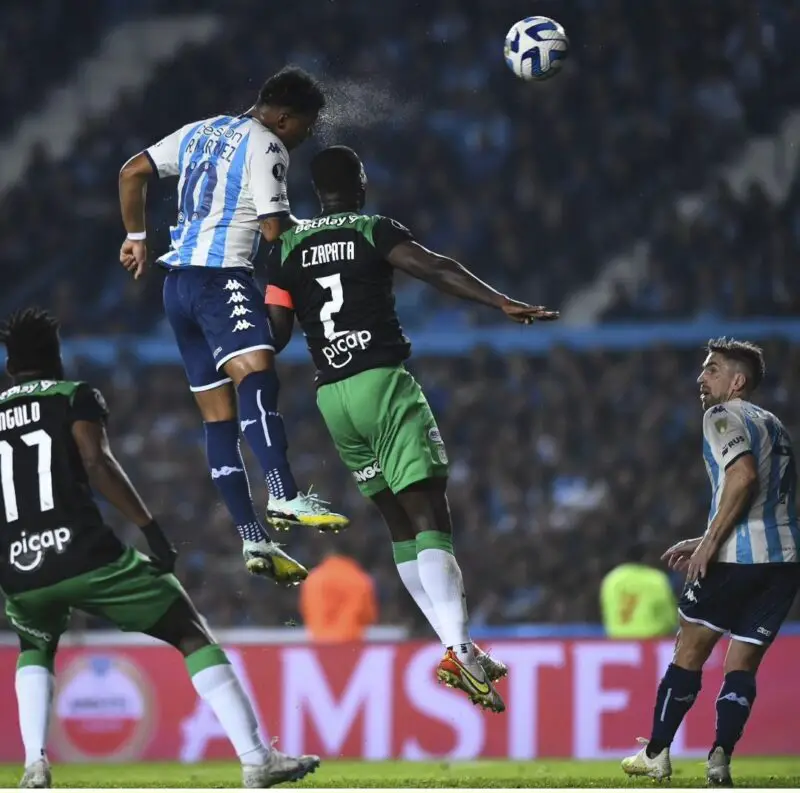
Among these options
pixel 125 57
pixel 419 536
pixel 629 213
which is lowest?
pixel 419 536

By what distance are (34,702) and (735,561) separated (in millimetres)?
3022

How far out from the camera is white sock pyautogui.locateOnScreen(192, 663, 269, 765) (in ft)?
19.8

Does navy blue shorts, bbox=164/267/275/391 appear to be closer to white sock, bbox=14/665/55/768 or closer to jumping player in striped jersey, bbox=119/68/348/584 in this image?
jumping player in striped jersey, bbox=119/68/348/584

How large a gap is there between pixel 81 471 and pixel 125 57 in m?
12.8

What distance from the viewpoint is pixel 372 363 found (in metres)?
6.89

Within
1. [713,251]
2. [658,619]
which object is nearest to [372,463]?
[658,619]

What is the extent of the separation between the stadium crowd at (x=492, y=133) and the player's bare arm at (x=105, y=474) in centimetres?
1021

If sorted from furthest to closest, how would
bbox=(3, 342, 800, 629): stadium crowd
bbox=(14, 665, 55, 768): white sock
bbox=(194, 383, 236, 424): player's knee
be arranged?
1. bbox=(3, 342, 800, 629): stadium crowd
2. bbox=(194, 383, 236, 424): player's knee
3. bbox=(14, 665, 55, 768): white sock

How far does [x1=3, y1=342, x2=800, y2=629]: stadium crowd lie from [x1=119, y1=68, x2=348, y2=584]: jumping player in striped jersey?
6.79 meters

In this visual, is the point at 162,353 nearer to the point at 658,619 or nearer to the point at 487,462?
the point at 487,462

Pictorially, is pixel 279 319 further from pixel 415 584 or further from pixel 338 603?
pixel 338 603

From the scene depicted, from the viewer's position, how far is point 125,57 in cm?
1794

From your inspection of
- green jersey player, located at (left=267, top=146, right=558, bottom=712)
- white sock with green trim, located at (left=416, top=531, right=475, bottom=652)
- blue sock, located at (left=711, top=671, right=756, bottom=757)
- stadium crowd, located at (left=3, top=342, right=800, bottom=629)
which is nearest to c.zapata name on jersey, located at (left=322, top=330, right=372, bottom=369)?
green jersey player, located at (left=267, top=146, right=558, bottom=712)

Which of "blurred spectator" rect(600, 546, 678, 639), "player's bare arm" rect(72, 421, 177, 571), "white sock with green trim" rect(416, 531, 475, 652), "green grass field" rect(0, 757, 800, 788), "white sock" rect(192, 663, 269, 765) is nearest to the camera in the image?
"player's bare arm" rect(72, 421, 177, 571)
